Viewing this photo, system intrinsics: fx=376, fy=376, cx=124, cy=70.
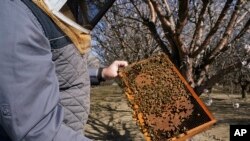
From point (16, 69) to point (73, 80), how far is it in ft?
1.78

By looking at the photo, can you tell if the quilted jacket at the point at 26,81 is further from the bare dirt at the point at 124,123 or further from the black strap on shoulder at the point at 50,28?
the bare dirt at the point at 124,123

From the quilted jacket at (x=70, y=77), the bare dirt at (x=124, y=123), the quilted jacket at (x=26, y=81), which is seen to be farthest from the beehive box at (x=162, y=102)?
the bare dirt at (x=124, y=123)

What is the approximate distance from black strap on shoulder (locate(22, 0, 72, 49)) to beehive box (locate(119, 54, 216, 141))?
866 mm

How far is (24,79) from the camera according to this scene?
1137 mm

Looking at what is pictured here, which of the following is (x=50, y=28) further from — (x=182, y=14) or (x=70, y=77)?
(x=182, y=14)

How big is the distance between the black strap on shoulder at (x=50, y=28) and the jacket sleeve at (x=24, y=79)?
0.05m

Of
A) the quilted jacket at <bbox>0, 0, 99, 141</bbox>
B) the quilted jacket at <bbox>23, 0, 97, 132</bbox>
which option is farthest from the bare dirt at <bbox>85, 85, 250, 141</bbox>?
the quilted jacket at <bbox>0, 0, 99, 141</bbox>

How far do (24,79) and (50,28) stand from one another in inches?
11.3

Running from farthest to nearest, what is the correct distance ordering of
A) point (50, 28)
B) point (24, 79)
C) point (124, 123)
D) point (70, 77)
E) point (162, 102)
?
point (124, 123) < point (162, 102) < point (70, 77) < point (50, 28) < point (24, 79)

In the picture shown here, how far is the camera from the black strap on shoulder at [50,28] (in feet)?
4.19

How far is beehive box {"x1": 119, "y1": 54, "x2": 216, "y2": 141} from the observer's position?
2484mm

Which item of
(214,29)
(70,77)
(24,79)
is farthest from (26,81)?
(214,29)

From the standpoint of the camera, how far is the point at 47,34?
1.34 m

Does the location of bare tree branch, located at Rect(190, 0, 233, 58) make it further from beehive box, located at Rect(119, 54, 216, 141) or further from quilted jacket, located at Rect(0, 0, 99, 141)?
quilted jacket, located at Rect(0, 0, 99, 141)
